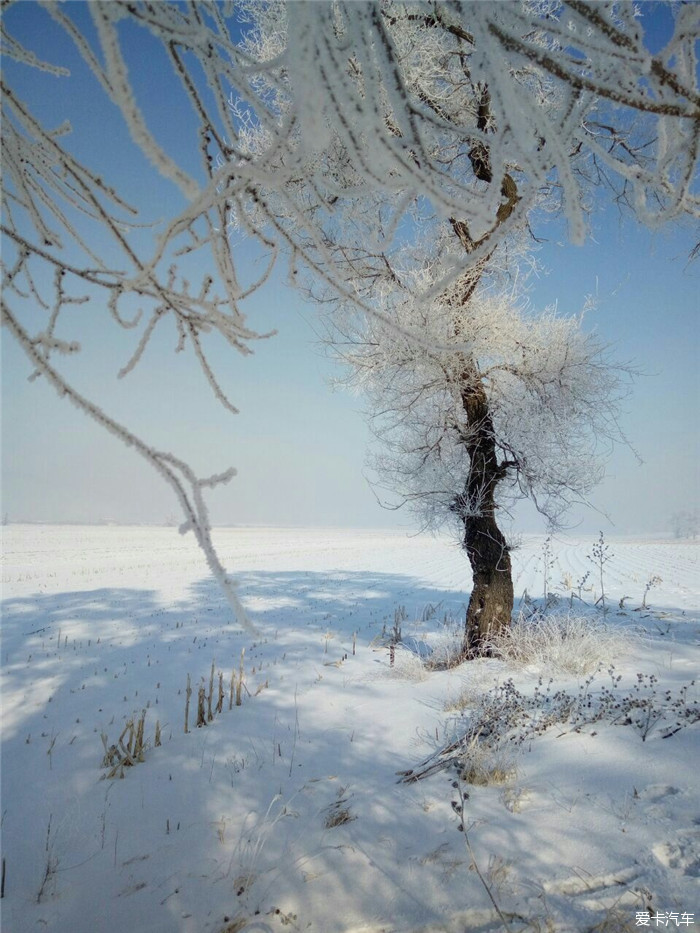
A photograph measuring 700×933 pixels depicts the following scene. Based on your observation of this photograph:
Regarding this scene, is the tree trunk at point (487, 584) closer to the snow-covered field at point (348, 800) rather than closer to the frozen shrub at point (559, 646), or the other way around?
the frozen shrub at point (559, 646)

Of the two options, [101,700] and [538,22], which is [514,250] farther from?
[101,700]

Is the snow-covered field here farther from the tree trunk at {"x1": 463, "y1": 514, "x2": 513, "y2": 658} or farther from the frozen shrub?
the tree trunk at {"x1": 463, "y1": 514, "x2": 513, "y2": 658}

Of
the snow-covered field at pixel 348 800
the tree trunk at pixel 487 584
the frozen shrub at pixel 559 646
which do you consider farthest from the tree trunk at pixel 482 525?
the snow-covered field at pixel 348 800

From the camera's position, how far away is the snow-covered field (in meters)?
1.88

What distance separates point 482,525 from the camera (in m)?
6.24

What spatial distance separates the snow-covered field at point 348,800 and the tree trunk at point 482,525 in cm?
76

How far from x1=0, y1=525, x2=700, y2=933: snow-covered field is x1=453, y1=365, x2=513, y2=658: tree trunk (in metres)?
0.76

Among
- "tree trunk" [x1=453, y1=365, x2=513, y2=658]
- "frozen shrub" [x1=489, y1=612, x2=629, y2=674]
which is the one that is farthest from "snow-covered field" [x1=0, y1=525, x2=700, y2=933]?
"tree trunk" [x1=453, y1=365, x2=513, y2=658]

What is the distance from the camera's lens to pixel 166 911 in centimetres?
202

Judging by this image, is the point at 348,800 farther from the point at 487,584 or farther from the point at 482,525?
the point at 482,525

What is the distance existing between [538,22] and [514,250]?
578cm

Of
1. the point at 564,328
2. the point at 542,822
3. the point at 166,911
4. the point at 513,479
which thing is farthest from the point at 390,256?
the point at 166,911

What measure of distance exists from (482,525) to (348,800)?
407cm

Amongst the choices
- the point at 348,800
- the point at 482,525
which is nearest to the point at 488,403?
the point at 482,525
